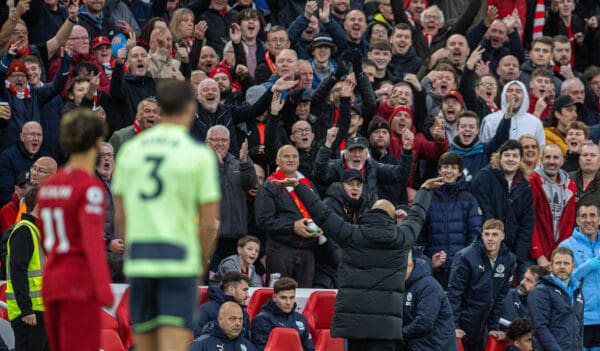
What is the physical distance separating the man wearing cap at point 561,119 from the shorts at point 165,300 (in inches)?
447

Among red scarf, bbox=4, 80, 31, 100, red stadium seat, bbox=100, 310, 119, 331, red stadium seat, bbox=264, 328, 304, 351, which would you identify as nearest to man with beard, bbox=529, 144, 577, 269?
red stadium seat, bbox=264, 328, 304, 351

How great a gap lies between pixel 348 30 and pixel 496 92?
7.35ft

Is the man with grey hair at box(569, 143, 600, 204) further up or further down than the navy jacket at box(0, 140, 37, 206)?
further down

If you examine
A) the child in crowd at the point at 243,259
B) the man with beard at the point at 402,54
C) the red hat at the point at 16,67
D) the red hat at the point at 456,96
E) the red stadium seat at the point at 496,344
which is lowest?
the red stadium seat at the point at 496,344

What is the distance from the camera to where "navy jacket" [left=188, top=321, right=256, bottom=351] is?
13.7m

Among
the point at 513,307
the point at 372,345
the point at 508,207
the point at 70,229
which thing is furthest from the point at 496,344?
the point at 70,229

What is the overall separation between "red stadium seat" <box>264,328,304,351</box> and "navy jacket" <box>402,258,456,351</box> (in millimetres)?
1072

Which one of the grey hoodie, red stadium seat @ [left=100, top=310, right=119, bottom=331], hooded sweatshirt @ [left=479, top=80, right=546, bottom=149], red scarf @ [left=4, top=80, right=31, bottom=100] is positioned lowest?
red stadium seat @ [left=100, top=310, right=119, bottom=331]

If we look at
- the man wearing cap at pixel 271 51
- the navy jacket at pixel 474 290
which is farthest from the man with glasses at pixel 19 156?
the navy jacket at pixel 474 290

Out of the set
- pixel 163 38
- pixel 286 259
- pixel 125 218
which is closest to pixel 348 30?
pixel 163 38

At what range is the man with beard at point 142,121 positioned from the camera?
16188mm

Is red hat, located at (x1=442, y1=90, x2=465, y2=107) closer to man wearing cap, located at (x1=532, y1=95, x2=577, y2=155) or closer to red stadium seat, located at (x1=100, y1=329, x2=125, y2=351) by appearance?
man wearing cap, located at (x1=532, y1=95, x2=577, y2=155)

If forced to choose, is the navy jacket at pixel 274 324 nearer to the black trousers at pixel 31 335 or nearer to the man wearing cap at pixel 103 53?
the black trousers at pixel 31 335

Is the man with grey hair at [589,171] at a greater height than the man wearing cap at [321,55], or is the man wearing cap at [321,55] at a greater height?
the man wearing cap at [321,55]
